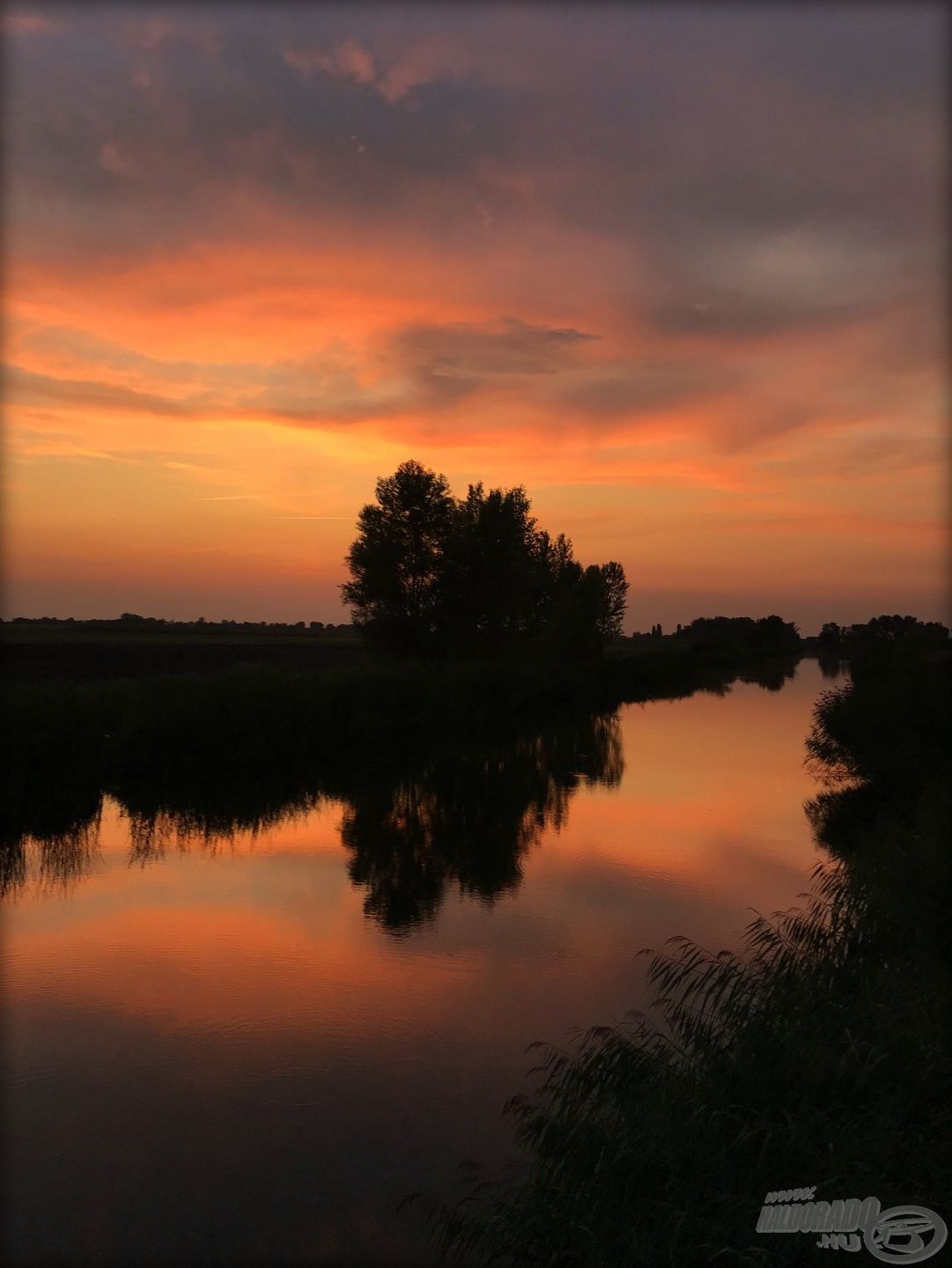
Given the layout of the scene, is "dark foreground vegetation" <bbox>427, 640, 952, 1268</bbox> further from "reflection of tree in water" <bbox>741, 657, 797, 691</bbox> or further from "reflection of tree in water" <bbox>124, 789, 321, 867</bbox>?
"reflection of tree in water" <bbox>741, 657, 797, 691</bbox>

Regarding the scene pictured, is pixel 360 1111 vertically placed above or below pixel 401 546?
below

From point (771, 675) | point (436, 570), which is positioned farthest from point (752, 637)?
point (436, 570)

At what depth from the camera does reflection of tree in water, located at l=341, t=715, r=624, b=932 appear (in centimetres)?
1402

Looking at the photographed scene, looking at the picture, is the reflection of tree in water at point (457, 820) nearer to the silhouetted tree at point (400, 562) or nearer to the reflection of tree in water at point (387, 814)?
the reflection of tree in water at point (387, 814)

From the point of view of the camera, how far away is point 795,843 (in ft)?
57.3

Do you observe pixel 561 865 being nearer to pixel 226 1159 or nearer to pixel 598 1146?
pixel 226 1159

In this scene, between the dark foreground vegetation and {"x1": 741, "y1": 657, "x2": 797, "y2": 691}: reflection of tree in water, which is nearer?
the dark foreground vegetation

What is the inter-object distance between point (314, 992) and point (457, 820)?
9017 mm

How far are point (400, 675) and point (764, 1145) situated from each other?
89.5 feet

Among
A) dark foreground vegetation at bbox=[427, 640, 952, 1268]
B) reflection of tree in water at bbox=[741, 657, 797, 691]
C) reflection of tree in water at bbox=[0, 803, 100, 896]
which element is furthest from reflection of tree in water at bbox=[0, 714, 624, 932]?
reflection of tree in water at bbox=[741, 657, 797, 691]

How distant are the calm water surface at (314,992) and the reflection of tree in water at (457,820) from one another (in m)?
0.10


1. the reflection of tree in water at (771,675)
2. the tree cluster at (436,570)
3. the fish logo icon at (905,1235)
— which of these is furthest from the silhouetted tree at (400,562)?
the fish logo icon at (905,1235)

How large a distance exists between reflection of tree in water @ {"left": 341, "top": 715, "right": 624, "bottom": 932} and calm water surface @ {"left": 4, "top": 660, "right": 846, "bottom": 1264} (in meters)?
0.10

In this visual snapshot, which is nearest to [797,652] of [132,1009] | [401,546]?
[401,546]
